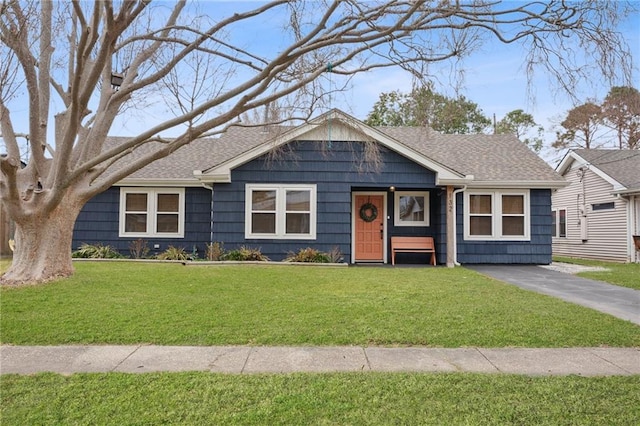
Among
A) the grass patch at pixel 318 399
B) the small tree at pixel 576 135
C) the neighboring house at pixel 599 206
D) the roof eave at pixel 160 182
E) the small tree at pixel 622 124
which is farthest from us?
the small tree at pixel 576 135

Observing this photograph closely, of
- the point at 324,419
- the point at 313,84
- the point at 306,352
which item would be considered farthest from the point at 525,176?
the point at 324,419

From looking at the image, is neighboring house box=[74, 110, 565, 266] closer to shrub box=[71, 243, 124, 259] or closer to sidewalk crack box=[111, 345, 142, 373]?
shrub box=[71, 243, 124, 259]

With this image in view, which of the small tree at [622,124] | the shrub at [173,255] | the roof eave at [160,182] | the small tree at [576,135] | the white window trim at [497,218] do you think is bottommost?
the shrub at [173,255]

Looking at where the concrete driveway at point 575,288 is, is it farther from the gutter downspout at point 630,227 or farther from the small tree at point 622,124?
the small tree at point 622,124

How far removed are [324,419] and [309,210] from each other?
936cm

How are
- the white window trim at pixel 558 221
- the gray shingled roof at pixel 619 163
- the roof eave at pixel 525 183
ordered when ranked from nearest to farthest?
the roof eave at pixel 525 183, the gray shingled roof at pixel 619 163, the white window trim at pixel 558 221

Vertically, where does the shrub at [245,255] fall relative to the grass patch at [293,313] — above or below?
above

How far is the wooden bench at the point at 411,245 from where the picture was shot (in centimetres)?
1238

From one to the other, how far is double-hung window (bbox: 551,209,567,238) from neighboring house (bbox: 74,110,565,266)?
7061mm

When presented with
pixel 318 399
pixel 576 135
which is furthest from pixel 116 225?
pixel 576 135

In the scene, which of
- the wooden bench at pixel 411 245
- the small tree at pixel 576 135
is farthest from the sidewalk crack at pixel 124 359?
the small tree at pixel 576 135

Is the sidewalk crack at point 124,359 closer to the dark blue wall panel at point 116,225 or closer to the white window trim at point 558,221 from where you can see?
the dark blue wall panel at point 116,225

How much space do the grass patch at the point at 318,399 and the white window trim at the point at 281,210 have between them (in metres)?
8.35

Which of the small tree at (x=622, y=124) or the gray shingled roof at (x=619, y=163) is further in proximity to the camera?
the small tree at (x=622, y=124)
